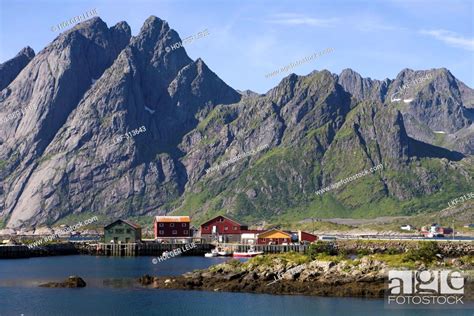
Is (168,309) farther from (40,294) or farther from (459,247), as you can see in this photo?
(459,247)

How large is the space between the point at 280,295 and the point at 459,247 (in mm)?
91138

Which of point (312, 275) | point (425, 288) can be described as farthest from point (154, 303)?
point (425, 288)

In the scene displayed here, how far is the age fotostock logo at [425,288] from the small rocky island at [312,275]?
1103mm

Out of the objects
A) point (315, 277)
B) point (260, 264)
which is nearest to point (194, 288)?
point (260, 264)

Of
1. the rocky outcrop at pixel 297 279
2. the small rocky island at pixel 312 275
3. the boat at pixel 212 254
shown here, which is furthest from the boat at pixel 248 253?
the rocky outcrop at pixel 297 279

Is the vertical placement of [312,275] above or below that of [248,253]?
below

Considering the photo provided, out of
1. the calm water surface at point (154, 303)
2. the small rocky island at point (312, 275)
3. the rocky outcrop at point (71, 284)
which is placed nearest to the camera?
the calm water surface at point (154, 303)

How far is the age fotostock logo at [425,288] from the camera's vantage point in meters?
87.1

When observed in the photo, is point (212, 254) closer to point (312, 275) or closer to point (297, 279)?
point (297, 279)

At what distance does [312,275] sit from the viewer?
323 feet

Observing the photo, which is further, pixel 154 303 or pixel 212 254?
pixel 212 254

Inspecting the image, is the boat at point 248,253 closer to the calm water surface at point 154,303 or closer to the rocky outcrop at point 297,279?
the calm water surface at point 154,303

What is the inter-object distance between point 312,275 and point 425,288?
14920 millimetres

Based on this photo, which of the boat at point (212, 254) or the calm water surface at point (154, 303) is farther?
the boat at point (212, 254)
